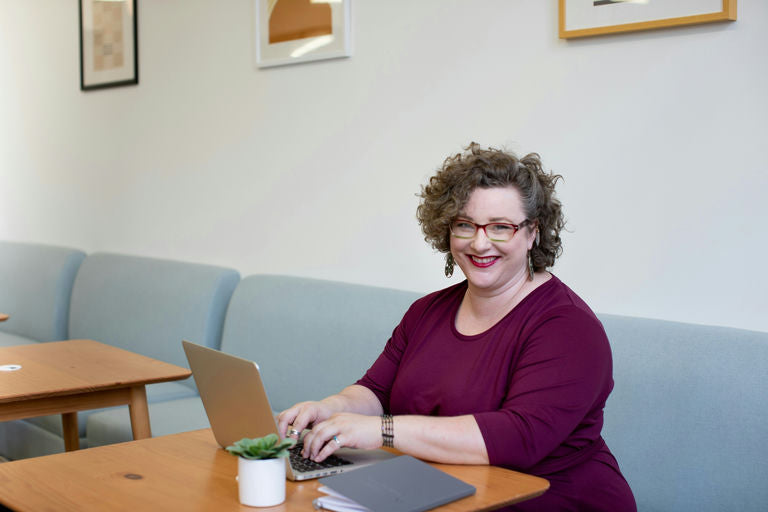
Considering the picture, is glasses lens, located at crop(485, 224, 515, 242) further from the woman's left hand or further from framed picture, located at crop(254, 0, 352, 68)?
framed picture, located at crop(254, 0, 352, 68)

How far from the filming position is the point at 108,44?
161 inches

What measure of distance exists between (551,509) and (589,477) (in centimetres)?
10

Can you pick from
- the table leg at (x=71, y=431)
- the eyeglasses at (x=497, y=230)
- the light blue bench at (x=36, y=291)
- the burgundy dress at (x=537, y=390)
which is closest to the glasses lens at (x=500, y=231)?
the eyeglasses at (x=497, y=230)

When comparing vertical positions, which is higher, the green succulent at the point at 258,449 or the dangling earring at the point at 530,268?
the dangling earring at the point at 530,268

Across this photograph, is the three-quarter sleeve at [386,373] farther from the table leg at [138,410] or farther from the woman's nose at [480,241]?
the table leg at [138,410]

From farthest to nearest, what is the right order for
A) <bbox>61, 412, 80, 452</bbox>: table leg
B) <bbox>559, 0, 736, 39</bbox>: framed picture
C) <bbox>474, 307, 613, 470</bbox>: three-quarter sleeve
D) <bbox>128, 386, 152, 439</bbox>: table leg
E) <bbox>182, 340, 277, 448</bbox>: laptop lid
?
<bbox>61, 412, 80, 452</bbox>: table leg, <bbox>128, 386, 152, 439</bbox>: table leg, <bbox>559, 0, 736, 39</bbox>: framed picture, <bbox>474, 307, 613, 470</bbox>: three-quarter sleeve, <bbox>182, 340, 277, 448</bbox>: laptop lid

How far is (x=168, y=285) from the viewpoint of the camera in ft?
11.2

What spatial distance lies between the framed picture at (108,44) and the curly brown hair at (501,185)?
2.57 metres

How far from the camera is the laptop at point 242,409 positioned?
1.36 m

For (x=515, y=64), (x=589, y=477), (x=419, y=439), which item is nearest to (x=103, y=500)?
(x=419, y=439)

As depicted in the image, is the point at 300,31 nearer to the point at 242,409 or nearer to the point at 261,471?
the point at 242,409

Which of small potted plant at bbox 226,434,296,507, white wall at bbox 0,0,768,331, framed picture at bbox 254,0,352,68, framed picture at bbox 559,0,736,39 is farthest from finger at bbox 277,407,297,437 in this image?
framed picture at bbox 254,0,352,68

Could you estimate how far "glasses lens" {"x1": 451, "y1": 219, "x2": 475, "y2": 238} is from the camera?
1.71m

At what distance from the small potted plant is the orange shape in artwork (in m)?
1.99
